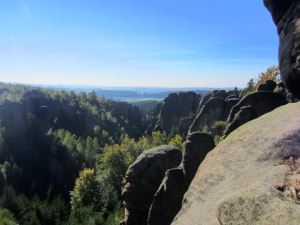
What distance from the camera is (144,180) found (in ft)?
126

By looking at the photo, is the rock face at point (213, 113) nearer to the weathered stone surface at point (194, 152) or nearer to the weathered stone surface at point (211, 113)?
the weathered stone surface at point (211, 113)

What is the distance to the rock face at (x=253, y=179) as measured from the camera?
12750 millimetres

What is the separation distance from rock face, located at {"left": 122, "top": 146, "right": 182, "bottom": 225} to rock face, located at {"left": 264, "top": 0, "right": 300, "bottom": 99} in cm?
1706

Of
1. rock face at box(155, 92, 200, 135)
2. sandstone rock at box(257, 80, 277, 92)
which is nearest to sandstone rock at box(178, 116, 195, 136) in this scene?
rock face at box(155, 92, 200, 135)

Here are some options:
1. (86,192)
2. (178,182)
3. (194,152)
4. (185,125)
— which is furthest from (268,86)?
(185,125)

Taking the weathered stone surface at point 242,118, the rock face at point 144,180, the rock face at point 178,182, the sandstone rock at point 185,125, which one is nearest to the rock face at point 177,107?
the sandstone rock at point 185,125

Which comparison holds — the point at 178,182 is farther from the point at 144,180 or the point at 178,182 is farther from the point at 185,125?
the point at 185,125

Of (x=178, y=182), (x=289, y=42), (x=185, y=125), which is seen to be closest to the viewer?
(x=289, y=42)

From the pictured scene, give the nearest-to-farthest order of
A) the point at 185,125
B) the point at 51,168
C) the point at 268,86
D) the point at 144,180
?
the point at 144,180, the point at 268,86, the point at 185,125, the point at 51,168

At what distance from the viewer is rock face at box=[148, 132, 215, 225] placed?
30531 millimetres

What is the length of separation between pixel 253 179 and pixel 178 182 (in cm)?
1416

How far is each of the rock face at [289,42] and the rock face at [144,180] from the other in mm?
17063

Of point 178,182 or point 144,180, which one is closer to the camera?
point 178,182

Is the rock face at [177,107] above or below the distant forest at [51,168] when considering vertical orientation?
above
